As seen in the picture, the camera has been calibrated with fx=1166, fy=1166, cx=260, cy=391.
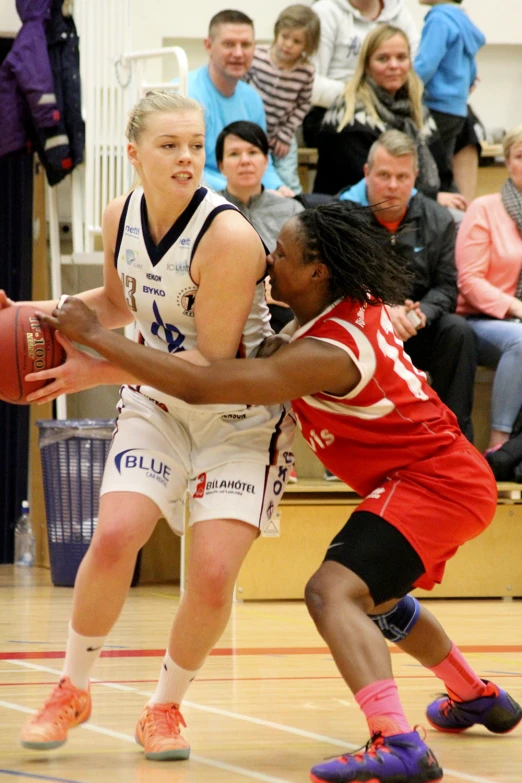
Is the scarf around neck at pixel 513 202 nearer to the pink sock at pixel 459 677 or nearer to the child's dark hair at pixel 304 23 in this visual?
the child's dark hair at pixel 304 23

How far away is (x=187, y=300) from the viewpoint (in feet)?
8.97

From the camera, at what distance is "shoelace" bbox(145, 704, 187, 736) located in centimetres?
266

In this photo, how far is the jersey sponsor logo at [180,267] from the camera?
2.71 metres

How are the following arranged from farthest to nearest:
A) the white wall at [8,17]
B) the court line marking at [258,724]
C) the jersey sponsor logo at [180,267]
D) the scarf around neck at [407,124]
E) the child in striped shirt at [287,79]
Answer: the white wall at [8,17]
the scarf around neck at [407,124]
the child in striped shirt at [287,79]
the jersey sponsor logo at [180,267]
the court line marking at [258,724]

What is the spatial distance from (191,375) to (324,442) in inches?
15.4

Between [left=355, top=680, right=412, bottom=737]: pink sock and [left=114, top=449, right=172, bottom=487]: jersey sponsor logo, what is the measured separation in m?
0.68

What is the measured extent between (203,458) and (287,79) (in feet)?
12.2

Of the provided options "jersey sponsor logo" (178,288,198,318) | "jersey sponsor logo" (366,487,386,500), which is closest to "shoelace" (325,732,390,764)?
"jersey sponsor logo" (366,487,386,500)

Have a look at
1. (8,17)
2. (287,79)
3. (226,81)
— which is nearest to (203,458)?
(226,81)

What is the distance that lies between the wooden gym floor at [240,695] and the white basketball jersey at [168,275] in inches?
37.3

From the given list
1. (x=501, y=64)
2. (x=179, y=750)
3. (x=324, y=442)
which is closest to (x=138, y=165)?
(x=324, y=442)

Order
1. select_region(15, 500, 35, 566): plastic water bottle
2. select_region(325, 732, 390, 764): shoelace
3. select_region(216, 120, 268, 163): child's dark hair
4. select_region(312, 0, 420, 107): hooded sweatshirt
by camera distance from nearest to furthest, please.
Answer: select_region(325, 732, 390, 764): shoelace → select_region(216, 120, 268, 163): child's dark hair → select_region(312, 0, 420, 107): hooded sweatshirt → select_region(15, 500, 35, 566): plastic water bottle

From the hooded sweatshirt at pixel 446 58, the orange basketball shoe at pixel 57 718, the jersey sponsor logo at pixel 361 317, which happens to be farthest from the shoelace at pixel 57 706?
the hooded sweatshirt at pixel 446 58

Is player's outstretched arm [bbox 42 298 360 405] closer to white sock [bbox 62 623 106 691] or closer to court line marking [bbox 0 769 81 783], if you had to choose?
white sock [bbox 62 623 106 691]
